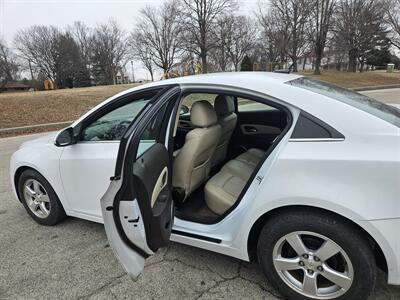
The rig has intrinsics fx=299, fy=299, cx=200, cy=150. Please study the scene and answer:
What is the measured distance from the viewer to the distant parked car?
5.37ft

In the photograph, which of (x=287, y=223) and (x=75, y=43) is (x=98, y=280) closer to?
(x=287, y=223)

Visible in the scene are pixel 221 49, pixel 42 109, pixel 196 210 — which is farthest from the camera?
pixel 221 49

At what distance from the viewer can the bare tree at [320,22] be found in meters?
25.0

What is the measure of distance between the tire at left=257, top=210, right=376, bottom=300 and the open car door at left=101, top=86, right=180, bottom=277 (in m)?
0.72

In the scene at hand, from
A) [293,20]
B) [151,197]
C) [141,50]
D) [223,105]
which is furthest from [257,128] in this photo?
[141,50]

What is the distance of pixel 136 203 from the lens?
167cm

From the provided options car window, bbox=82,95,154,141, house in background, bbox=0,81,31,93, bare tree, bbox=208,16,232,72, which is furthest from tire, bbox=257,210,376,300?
house in background, bbox=0,81,31,93

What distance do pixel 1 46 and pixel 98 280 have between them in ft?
208

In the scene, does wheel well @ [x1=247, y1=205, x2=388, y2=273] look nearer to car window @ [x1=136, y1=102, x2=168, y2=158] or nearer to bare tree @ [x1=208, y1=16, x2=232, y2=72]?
car window @ [x1=136, y1=102, x2=168, y2=158]

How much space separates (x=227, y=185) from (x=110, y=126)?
3.85ft

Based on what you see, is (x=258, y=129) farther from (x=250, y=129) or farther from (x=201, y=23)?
(x=201, y=23)

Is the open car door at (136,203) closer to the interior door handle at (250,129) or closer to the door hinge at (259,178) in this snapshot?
the door hinge at (259,178)

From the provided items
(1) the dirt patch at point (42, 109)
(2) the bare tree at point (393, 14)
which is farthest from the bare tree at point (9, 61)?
(2) the bare tree at point (393, 14)

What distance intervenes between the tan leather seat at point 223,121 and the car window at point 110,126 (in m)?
0.77
